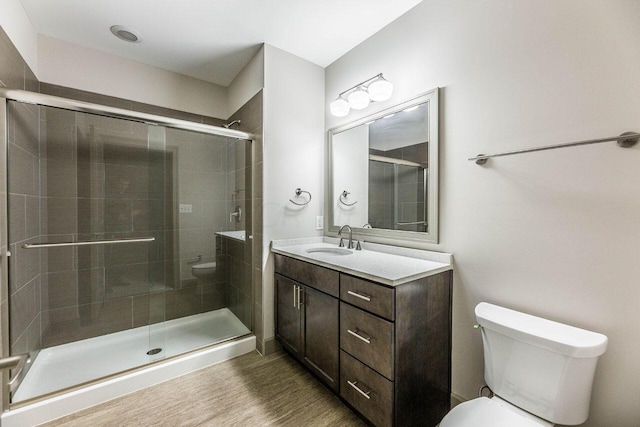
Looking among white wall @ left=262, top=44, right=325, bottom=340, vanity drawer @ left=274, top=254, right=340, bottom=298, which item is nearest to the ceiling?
white wall @ left=262, top=44, right=325, bottom=340

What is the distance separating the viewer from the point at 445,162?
163 centimetres

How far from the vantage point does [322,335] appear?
1707 millimetres

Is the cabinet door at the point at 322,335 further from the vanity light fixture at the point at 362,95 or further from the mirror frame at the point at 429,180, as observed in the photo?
the vanity light fixture at the point at 362,95

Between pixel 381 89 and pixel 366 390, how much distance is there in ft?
6.29

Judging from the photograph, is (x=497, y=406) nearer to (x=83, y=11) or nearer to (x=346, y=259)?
(x=346, y=259)

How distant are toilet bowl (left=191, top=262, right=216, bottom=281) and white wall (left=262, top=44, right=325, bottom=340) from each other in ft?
A: 2.68

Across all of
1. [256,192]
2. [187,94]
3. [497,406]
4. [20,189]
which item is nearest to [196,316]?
[256,192]

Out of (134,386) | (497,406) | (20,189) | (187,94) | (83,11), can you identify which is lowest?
(134,386)

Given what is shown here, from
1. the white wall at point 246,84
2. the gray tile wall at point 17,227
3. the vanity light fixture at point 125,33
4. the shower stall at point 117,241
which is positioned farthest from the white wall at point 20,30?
the white wall at point 246,84

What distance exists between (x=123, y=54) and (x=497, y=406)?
365 centimetres

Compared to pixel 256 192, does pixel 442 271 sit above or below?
below

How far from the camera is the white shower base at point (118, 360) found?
1.58 meters

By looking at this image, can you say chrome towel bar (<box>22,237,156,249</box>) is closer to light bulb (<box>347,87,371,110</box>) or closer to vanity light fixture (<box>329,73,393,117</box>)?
vanity light fixture (<box>329,73,393,117</box>)

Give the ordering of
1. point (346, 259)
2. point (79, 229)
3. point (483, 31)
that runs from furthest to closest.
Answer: point (79, 229) → point (346, 259) → point (483, 31)
